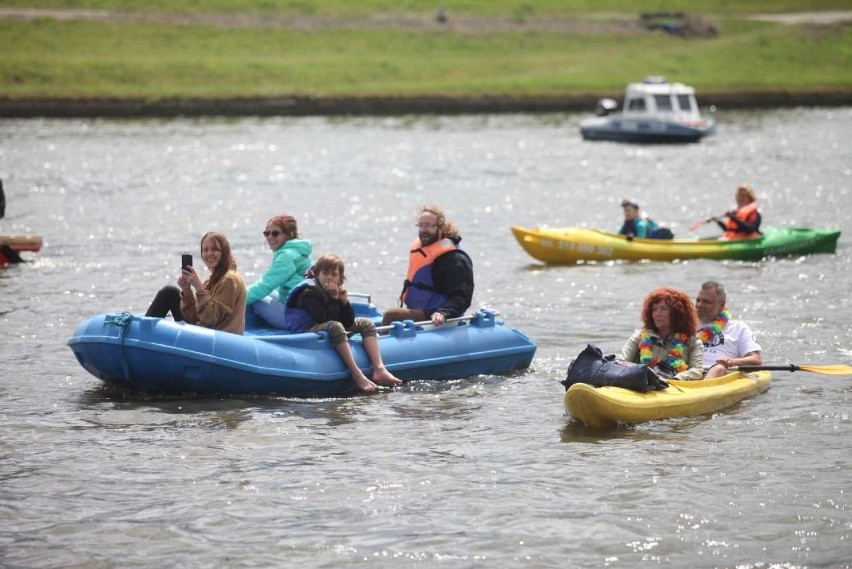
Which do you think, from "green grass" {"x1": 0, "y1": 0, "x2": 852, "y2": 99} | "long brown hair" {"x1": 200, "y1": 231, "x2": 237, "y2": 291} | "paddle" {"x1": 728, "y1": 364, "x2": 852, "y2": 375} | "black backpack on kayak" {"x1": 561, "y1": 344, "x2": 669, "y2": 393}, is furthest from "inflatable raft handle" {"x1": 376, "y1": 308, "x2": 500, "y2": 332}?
"green grass" {"x1": 0, "y1": 0, "x2": 852, "y2": 99}

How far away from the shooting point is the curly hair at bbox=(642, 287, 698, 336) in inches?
550

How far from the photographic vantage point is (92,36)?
244 ft

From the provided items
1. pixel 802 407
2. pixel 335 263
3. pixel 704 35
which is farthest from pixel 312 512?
pixel 704 35

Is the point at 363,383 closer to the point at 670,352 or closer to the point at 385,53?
the point at 670,352

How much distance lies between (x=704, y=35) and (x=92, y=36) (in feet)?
112

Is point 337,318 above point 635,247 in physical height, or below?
below

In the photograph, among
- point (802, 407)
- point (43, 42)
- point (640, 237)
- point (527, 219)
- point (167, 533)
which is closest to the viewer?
point (167, 533)

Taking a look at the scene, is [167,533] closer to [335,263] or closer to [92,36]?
[335,263]

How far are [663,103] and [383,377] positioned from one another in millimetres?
40487

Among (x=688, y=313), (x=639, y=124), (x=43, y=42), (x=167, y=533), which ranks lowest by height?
(x=167, y=533)

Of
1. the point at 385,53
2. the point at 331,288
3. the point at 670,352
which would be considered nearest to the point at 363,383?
the point at 331,288

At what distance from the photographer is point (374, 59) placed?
2926 inches

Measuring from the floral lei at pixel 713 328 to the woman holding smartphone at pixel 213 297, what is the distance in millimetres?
4707

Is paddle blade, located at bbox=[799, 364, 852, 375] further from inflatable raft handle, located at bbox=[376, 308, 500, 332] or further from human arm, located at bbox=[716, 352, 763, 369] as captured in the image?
inflatable raft handle, located at bbox=[376, 308, 500, 332]
